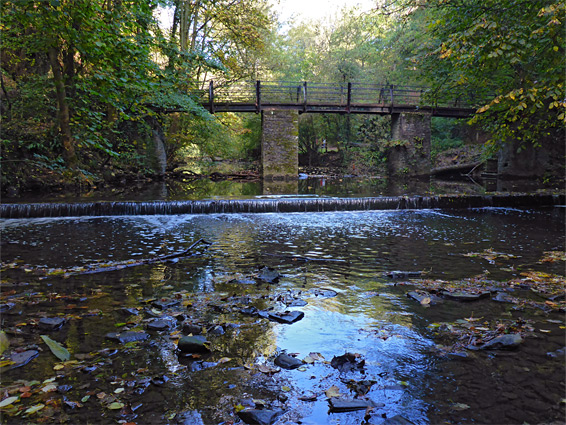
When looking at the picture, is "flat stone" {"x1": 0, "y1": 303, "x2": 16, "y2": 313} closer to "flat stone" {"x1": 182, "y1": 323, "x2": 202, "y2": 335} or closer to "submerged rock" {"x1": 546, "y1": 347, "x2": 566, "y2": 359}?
"flat stone" {"x1": 182, "y1": 323, "x2": 202, "y2": 335}

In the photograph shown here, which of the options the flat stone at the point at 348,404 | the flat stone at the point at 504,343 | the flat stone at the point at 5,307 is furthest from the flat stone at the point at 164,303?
the flat stone at the point at 504,343

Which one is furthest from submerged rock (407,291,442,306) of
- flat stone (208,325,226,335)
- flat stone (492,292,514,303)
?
flat stone (208,325,226,335)

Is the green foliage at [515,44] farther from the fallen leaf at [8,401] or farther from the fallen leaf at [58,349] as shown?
the fallen leaf at [8,401]

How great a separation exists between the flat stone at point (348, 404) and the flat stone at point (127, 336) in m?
1.53

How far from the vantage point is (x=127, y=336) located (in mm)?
2949

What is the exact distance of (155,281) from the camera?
446 centimetres

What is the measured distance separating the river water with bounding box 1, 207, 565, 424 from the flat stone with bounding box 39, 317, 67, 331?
49 millimetres

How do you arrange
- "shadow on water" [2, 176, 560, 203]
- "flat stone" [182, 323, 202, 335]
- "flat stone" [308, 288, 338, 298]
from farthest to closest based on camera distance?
"shadow on water" [2, 176, 560, 203] < "flat stone" [308, 288, 338, 298] < "flat stone" [182, 323, 202, 335]

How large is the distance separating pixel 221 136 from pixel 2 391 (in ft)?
61.5

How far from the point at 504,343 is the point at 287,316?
1.64 metres

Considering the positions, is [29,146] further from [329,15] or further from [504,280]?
[329,15]

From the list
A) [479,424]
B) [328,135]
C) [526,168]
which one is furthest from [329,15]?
[479,424]

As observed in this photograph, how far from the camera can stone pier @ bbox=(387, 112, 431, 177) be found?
66.2 feet

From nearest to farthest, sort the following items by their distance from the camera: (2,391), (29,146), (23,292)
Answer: (2,391)
(23,292)
(29,146)
